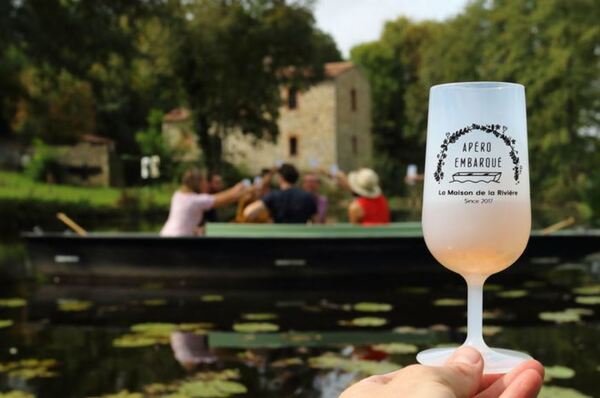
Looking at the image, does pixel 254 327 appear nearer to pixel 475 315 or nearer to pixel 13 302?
pixel 13 302

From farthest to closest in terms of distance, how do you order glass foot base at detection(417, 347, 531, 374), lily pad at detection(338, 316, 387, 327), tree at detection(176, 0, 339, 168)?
tree at detection(176, 0, 339, 168), lily pad at detection(338, 316, 387, 327), glass foot base at detection(417, 347, 531, 374)

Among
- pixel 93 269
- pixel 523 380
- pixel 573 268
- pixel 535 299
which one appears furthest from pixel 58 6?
pixel 523 380

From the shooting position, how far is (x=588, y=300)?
6.86 meters

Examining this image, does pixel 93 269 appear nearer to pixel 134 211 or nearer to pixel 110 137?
pixel 134 211

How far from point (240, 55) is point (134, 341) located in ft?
80.0

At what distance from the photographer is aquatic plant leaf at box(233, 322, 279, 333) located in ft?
17.9

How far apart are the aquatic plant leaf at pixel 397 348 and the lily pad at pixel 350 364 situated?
28cm

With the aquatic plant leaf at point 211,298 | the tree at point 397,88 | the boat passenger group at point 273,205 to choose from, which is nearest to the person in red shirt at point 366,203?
the boat passenger group at point 273,205

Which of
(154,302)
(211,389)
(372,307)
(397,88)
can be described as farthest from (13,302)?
(397,88)

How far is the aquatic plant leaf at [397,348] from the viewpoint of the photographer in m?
4.60

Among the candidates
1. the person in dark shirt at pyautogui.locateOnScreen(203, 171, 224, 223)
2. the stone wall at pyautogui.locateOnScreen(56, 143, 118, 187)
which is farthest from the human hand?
the stone wall at pyautogui.locateOnScreen(56, 143, 118, 187)

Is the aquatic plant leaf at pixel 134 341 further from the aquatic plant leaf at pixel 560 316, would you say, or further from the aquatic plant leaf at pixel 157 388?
the aquatic plant leaf at pixel 560 316

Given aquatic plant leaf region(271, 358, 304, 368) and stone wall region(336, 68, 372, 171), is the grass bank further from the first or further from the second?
aquatic plant leaf region(271, 358, 304, 368)

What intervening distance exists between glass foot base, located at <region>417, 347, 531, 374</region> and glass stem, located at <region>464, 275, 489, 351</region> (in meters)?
0.02
